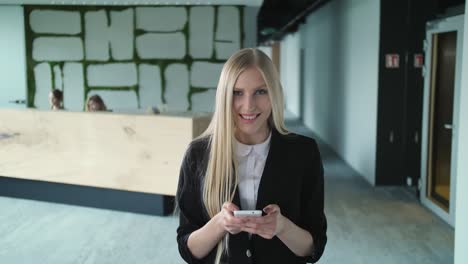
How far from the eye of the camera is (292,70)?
16641 millimetres

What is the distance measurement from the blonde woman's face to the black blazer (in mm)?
91

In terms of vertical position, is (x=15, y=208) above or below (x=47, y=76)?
below

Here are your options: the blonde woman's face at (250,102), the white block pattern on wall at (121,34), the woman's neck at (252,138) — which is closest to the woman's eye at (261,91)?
the blonde woman's face at (250,102)

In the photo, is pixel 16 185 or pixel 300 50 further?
pixel 300 50

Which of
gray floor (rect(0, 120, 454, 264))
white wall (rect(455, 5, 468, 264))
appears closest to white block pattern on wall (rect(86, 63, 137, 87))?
gray floor (rect(0, 120, 454, 264))

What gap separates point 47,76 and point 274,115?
8.18 m

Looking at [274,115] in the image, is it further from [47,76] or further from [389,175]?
[47,76]

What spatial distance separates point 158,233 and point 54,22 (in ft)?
17.4

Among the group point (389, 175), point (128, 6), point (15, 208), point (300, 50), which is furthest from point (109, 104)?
point (300, 50)

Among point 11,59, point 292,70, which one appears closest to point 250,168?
point 11,59

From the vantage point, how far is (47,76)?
8820 mm

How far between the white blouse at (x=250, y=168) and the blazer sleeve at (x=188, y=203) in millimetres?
A: 132

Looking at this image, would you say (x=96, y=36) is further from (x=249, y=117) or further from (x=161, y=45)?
(x=249, y=117)

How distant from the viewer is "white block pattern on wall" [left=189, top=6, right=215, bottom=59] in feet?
27.4
